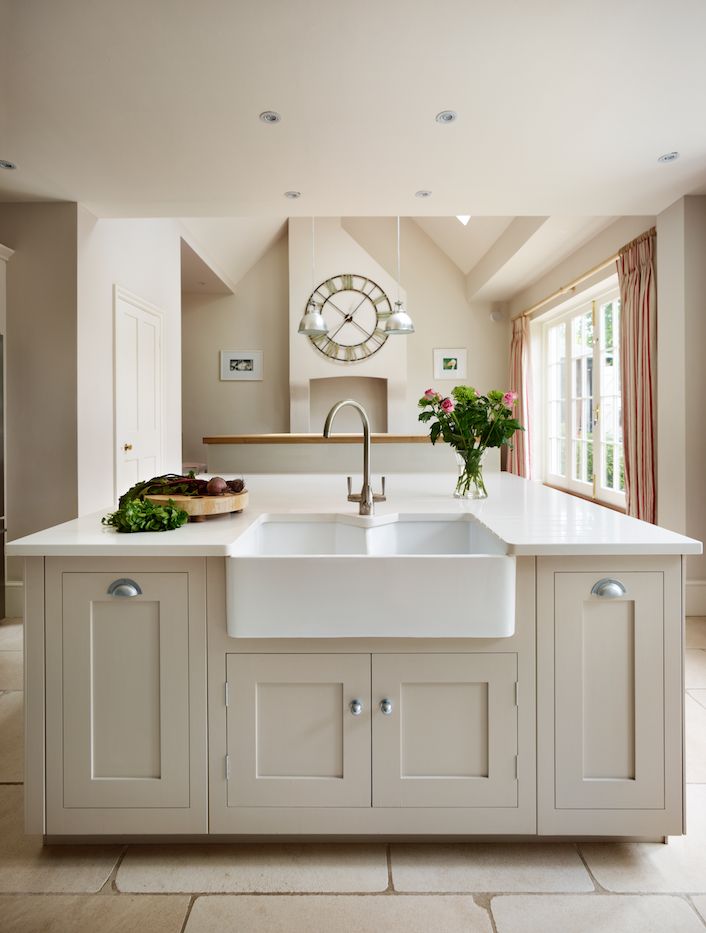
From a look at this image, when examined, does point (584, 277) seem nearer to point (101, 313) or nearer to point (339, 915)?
point (101, 313)

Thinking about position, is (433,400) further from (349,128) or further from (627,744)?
(349,128)

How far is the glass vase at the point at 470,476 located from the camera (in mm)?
2164

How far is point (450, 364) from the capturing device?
774cm

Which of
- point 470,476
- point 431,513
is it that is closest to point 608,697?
point 431,513

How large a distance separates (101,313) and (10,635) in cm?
193

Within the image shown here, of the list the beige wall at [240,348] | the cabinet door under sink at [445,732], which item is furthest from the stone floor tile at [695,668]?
the beige wall at [240,348]

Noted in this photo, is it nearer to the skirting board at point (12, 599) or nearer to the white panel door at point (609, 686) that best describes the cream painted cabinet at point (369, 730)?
the white panel door at point (609, 686)

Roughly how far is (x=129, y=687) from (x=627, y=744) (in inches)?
45.3

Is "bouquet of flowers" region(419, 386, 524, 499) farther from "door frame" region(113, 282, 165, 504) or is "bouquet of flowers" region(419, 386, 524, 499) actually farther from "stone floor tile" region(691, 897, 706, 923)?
"door frame" region(113, 282, 165, 504)

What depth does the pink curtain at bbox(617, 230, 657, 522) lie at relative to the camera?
3926 millimetres

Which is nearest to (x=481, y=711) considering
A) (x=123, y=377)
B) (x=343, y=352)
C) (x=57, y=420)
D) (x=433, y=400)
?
(x=433, y=400)

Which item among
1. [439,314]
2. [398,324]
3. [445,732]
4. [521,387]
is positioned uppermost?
[439,314]

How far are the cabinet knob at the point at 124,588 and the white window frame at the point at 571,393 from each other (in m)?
4.01

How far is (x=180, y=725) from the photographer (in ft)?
4.80
